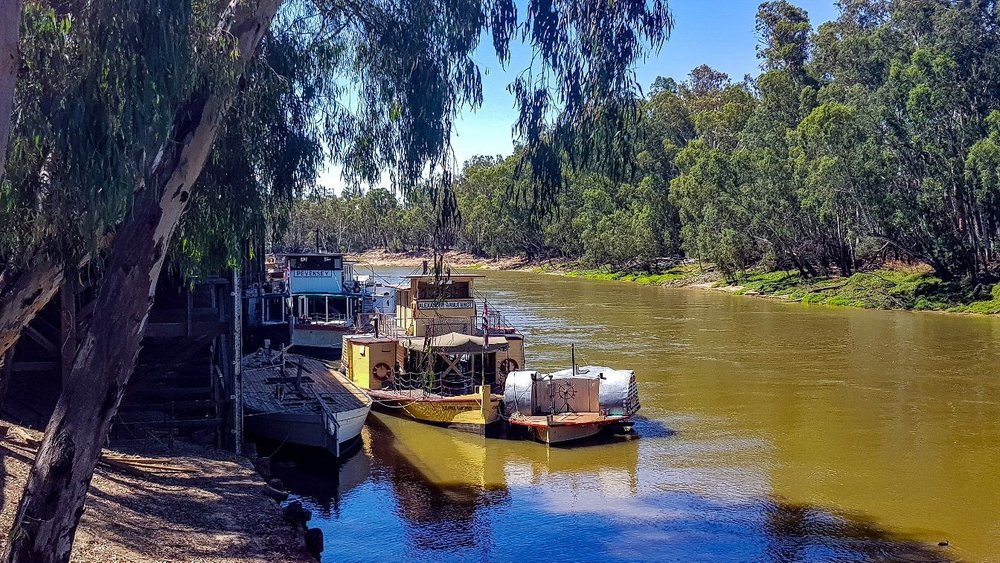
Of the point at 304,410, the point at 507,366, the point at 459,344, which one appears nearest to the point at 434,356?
the point at 459,344

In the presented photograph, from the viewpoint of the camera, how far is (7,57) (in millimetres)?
5117

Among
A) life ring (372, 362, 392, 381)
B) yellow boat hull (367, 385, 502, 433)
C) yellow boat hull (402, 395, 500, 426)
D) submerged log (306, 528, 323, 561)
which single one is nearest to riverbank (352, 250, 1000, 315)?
life ring (372, 362, 392, 381)

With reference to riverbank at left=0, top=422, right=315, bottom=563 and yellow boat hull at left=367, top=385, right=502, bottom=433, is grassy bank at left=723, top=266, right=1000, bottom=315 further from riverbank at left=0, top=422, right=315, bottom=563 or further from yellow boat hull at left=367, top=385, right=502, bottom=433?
riverbank at left=0, top=422, right=315, bottom=563

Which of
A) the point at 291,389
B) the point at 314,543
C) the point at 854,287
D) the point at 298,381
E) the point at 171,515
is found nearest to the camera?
the point at 171,515

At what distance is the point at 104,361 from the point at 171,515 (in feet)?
14.4

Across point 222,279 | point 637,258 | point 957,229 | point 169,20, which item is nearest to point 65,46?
point 169,20

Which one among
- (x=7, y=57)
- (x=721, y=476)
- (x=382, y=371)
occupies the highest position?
(x=7, y=57)

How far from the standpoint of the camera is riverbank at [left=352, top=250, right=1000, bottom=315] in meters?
43.0

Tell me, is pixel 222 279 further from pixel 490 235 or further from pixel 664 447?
pixel 490 235

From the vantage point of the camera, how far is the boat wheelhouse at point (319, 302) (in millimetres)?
32875

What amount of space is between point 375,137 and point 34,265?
3.79m

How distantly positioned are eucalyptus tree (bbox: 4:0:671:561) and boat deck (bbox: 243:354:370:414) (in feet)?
31.0

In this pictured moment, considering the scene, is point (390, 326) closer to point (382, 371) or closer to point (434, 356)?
point (382, 371)

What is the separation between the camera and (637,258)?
240 ft
